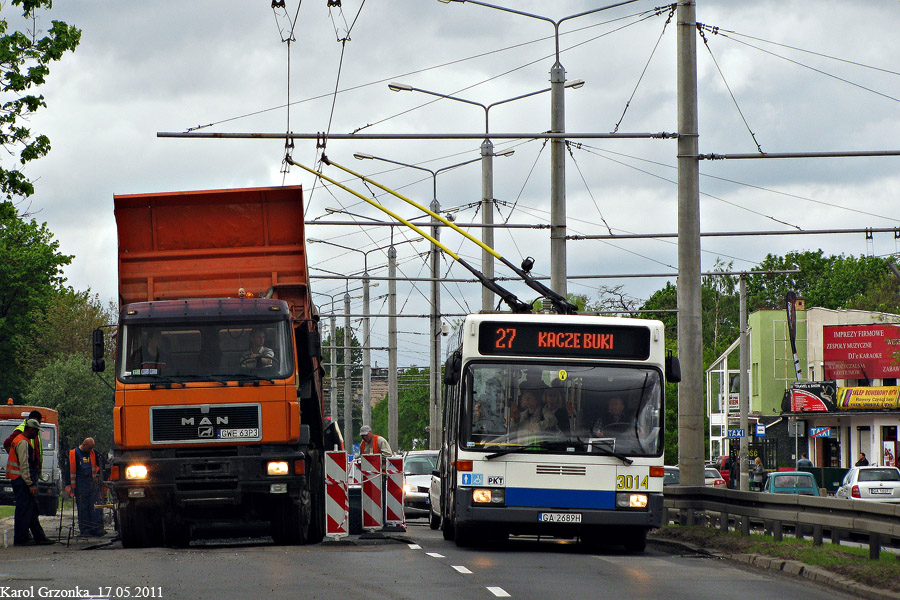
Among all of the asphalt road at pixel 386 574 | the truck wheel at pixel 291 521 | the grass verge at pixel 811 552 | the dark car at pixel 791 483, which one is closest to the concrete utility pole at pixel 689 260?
the grass verge at pixel 811 552

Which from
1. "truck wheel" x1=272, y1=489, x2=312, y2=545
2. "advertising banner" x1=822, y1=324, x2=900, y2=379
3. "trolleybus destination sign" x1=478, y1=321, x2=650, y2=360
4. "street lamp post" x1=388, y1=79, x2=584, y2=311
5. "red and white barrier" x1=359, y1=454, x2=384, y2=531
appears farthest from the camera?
"advertising banner" x1=822, y1=324, x2=900, y2=379

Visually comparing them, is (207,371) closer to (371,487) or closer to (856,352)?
(371,487)

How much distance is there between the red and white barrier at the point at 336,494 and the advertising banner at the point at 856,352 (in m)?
47.1

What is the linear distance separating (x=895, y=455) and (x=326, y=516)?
43495 millimetres

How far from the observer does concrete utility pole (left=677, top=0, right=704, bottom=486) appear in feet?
63.2

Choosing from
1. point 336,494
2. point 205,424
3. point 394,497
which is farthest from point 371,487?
point 205,424

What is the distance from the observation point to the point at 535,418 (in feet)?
53.1

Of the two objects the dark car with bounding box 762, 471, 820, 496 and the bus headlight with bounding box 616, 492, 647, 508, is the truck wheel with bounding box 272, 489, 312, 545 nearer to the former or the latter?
the bus headlight with bounding box 616, 492, 647, 508

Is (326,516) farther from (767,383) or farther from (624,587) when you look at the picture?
(767,383)

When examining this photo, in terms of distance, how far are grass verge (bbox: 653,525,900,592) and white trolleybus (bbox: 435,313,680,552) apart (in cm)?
123

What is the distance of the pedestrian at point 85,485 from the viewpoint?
75.0 feet

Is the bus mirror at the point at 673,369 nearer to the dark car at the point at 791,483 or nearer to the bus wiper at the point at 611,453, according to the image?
the bus wiper at the point at 611,453

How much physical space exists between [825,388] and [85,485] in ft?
146

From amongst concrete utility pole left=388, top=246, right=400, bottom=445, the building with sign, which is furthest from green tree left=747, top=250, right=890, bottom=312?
concrete utility pole left=388, top=246, right=400, bottom=445
